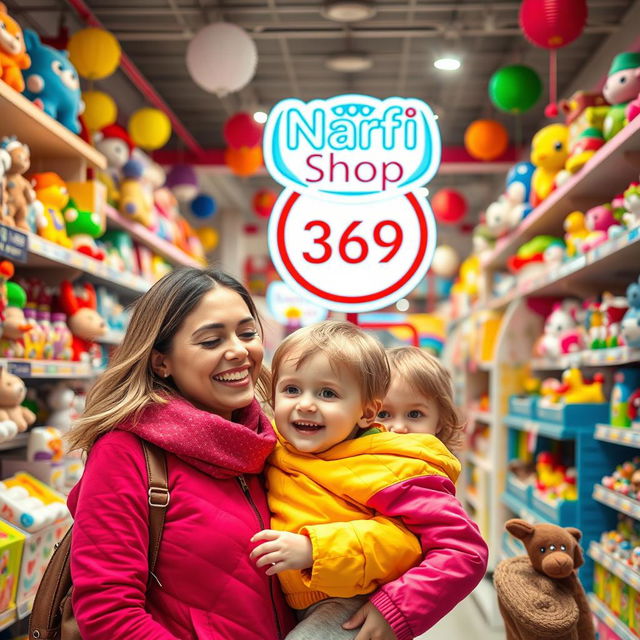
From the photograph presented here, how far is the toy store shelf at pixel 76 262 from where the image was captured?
11.4 feet

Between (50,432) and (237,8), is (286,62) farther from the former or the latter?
(50,432)

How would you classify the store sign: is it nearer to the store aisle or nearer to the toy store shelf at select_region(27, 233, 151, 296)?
the toy store shelf at select_region(27, 233, 151, 296)

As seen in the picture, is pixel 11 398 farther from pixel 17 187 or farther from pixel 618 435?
pixel 618 435

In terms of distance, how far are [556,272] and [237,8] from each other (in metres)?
3.38

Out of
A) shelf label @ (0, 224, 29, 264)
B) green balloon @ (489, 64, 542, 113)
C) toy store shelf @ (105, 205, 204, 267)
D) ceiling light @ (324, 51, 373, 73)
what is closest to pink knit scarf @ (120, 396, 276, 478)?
shelf label @ (0, 224, 29, 264)

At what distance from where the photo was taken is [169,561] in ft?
5.21

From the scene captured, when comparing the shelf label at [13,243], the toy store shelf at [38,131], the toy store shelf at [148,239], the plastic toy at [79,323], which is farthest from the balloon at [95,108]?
the shelf label at [13,243]

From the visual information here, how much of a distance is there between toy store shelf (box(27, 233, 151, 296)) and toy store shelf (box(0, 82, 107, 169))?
0.53 metres

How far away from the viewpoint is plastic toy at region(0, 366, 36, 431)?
3.18 metres

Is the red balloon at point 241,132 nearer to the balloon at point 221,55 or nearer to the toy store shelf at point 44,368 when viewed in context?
the balloon at point 221,55

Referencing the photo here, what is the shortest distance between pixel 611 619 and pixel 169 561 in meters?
2.50

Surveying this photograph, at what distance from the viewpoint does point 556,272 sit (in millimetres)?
4391

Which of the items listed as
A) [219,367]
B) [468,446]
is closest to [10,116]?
[219,367]

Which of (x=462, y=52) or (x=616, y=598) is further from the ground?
(x=462, y=52)
